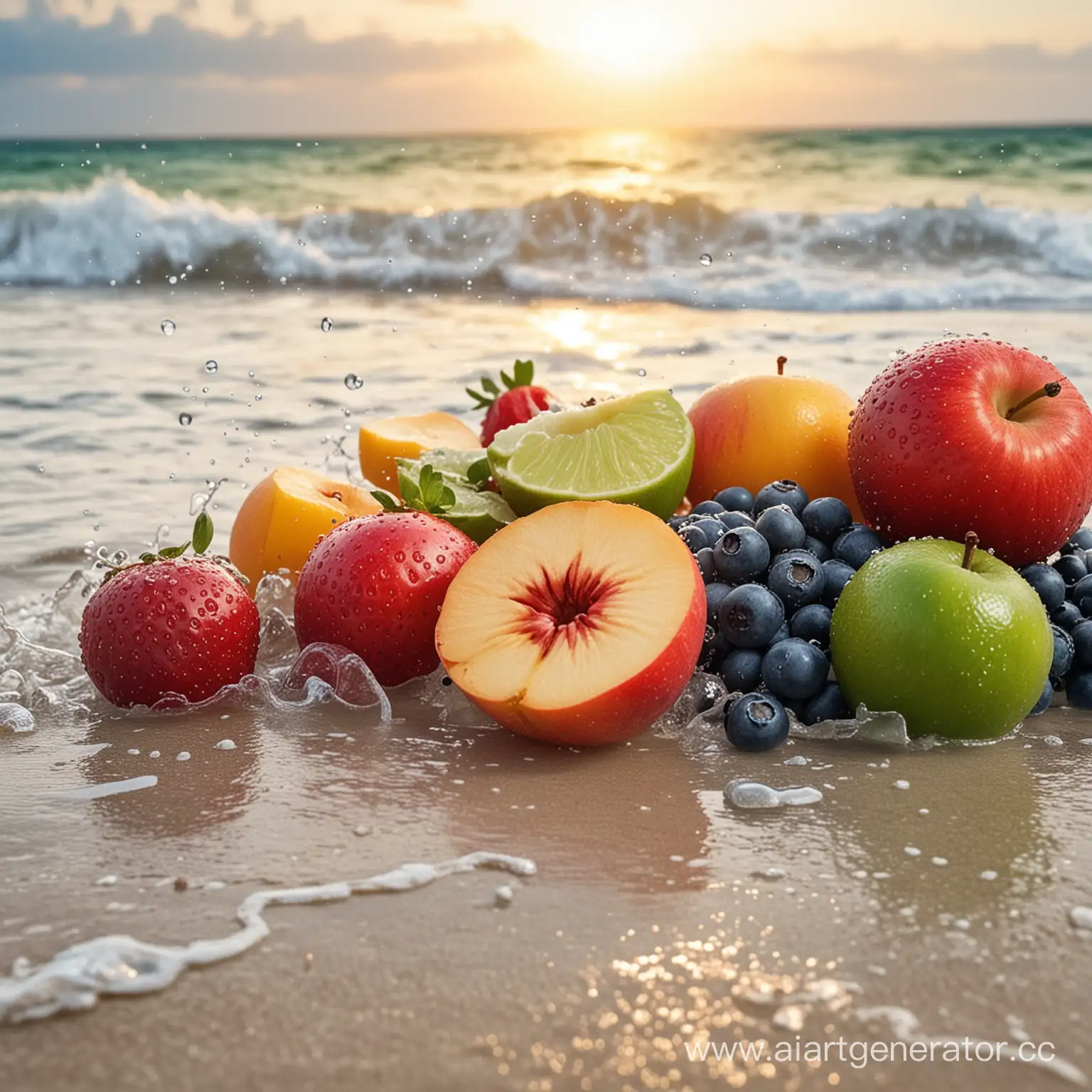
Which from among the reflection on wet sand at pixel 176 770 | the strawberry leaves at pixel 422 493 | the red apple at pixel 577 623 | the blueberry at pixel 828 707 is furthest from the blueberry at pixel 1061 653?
the reflection on wet sand at pixel 176 770

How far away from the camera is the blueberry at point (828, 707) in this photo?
1.90 meters

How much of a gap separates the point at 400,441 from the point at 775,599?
1.04 m

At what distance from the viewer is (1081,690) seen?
2004 millimetres

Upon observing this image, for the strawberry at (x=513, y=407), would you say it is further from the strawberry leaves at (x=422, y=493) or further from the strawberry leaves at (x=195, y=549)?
the strawberry leaves at (x=195, y=549)

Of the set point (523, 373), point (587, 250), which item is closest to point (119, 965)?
point (523, 373)

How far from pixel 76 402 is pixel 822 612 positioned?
11.9 ft

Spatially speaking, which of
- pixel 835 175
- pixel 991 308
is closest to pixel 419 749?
pixel 991 308

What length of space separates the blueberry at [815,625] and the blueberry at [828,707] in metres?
0.07

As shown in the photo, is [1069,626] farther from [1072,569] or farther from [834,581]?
[834,581]

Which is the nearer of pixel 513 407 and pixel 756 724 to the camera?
pixel 756 724

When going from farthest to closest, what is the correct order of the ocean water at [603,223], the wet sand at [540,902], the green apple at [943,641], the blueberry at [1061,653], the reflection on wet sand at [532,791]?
the ocean water at [603,223], the blueberry at [1061,653], the green apple at [943,641], the reflection on wet sand at [532,791], the wet sand at [540,902]

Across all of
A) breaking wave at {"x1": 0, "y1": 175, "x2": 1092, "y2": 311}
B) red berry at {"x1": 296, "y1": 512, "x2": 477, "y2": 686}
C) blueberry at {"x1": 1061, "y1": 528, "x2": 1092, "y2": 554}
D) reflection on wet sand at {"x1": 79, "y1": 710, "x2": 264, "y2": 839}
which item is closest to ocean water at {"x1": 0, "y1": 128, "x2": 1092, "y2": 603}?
breaking wave at {"x1": 0, "y1": 175, "x2": 1092, "y2": 311}

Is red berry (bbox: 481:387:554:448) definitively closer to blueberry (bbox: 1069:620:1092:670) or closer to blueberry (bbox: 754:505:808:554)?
blueberry (bbox: 754:505:808:554)

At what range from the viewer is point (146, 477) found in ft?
12.6
